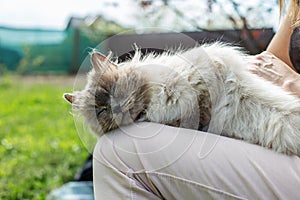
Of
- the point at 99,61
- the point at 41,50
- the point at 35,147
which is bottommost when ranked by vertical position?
the point at 41,50

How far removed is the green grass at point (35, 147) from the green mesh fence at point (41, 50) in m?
1.35

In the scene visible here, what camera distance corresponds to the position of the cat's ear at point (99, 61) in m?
1.12

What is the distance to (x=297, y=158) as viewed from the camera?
1052mm

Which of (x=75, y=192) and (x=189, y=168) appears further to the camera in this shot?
(x=75, y=192)

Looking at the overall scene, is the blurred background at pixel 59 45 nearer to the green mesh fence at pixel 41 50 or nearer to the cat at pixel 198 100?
the green mesh fence at pixel 41 50

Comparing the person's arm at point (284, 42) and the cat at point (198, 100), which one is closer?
the cat at point (198, 100)

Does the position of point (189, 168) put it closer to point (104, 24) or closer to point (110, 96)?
point (110, 96)

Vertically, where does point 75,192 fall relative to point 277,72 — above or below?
Answer: below

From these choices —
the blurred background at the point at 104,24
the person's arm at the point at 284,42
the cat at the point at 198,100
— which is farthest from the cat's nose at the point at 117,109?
the person's arm at the point at 284,42

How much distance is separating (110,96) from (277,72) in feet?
1.38

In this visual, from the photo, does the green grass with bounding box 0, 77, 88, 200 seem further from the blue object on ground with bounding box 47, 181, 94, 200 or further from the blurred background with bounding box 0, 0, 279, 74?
the blurred background with bounding box 0, 0, 279, 74

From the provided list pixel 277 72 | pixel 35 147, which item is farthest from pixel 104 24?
pixel 277 72

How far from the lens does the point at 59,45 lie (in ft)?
20.3

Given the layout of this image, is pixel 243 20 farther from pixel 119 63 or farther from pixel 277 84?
pixel 119 63
